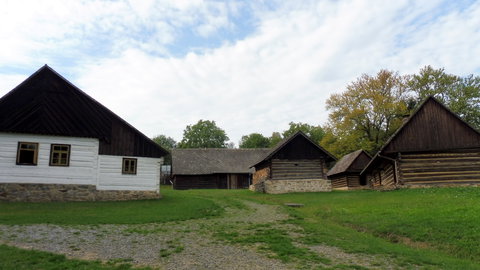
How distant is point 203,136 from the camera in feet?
275

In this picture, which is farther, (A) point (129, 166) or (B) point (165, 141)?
(B) point (165, 141)

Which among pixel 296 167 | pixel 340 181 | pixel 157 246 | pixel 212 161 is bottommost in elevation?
pixel 157 246

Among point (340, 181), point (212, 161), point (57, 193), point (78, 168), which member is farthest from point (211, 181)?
point (57, 193)

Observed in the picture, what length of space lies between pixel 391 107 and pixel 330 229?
117 feet

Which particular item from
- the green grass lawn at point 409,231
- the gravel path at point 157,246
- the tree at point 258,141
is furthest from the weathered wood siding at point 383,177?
the tree at point 258,141

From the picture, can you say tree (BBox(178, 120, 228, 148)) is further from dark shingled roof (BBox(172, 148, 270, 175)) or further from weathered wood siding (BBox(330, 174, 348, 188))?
weathered wood siding (BBox(330, 174, 348, 188))

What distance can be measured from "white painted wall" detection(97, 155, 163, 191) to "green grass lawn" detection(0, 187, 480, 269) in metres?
2.11

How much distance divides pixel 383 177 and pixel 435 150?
18.7 feet

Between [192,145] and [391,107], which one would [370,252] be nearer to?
[391,107]

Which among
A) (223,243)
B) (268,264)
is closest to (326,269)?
(268,264)

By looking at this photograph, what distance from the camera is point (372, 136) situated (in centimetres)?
4781

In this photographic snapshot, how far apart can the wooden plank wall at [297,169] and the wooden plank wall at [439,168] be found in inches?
288

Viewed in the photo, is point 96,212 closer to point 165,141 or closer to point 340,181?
point 340,181

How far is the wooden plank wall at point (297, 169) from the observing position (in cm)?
3025
